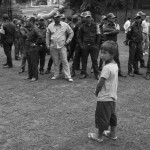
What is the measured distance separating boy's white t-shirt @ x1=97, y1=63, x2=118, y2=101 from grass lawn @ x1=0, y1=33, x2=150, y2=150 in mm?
773

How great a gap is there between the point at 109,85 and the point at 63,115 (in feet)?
5.45

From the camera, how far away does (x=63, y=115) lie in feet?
16.8

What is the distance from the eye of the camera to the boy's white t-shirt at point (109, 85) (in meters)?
3.71

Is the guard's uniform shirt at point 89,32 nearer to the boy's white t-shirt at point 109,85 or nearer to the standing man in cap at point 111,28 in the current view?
the standing man in cap at point 111,28

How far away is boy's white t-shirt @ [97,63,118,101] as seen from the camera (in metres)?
3.71

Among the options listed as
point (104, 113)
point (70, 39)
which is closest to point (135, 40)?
point (70, 39)

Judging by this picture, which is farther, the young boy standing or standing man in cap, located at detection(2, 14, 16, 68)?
standing man in cap, located at detection(2, 14, 16, 68)

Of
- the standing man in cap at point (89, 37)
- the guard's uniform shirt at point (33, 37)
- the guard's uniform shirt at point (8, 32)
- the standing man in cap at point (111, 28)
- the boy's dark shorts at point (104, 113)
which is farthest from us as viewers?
the guard's uniform shirt at point (8, 32)

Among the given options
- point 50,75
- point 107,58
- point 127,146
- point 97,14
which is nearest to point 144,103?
point 127,146

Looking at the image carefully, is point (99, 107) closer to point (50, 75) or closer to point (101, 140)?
point (101, 140)

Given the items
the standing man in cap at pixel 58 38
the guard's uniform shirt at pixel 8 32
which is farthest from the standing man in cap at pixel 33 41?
the guard's uniform shirt at pixel 8 32

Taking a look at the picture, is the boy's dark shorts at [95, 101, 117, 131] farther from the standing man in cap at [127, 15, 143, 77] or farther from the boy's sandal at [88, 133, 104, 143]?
the standing man in cap at [127, 15, 143, 77]

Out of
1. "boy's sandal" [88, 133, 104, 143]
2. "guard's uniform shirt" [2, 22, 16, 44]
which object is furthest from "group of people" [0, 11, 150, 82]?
"boy's sandal" [88, 133, 104, 143]

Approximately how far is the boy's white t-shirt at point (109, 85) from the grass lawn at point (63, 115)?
773mm
